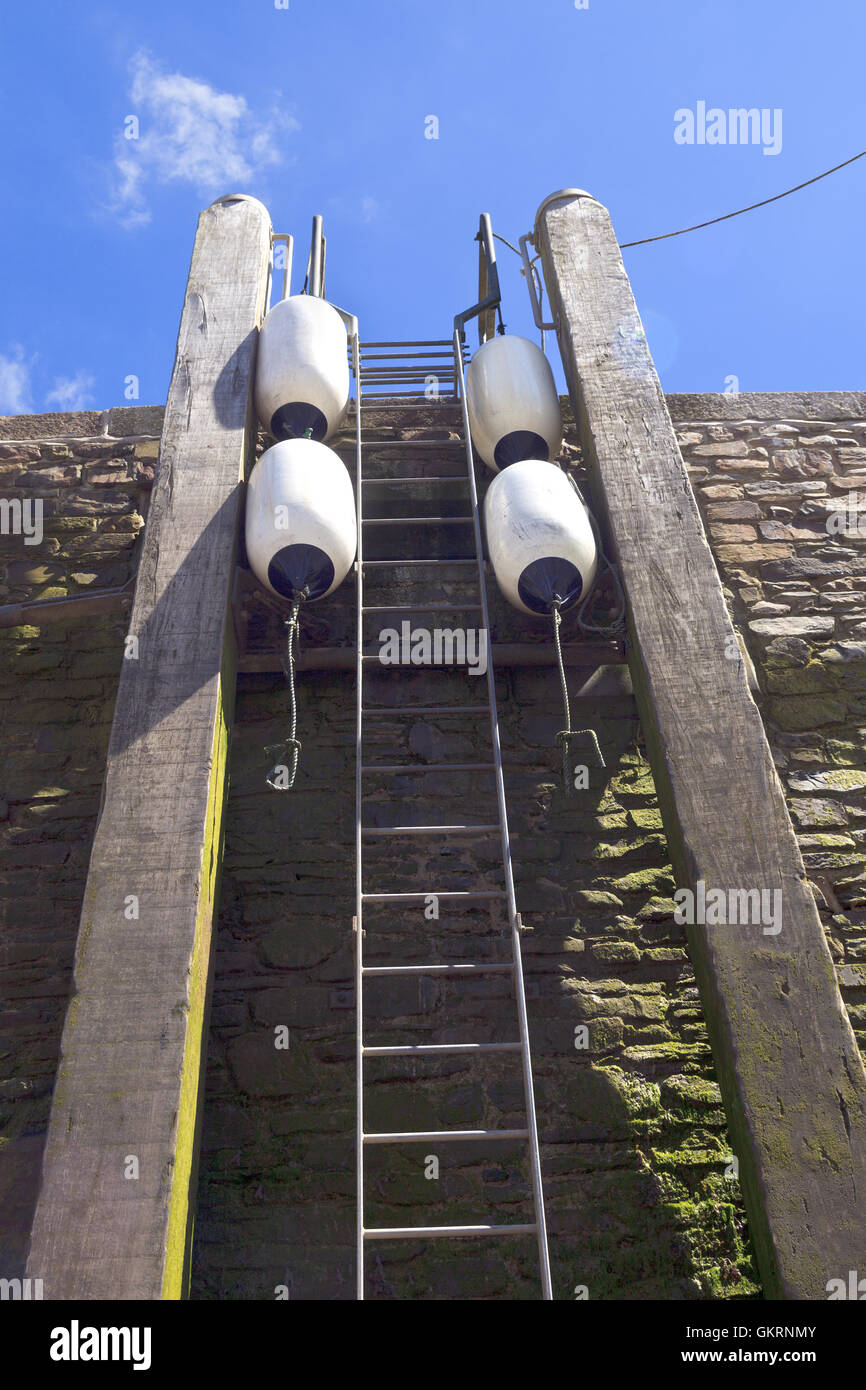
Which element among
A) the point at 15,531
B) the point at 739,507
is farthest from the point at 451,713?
the point at 15,531

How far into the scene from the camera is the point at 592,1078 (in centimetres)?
262

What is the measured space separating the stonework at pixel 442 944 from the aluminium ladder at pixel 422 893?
3.3 inches

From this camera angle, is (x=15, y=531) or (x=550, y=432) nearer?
(x=550, y=432)

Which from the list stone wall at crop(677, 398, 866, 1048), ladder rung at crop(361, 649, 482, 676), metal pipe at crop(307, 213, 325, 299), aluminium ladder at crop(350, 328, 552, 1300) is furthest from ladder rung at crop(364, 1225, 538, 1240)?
metal pipe at crop(307, 213, 325, 299)

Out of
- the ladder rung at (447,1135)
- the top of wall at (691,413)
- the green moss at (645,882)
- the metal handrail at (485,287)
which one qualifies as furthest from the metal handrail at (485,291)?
the ladder rung at (447,1135)

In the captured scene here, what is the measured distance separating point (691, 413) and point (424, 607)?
5.48 ft

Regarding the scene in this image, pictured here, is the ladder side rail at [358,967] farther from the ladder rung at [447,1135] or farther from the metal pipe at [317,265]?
the metal pipe at [317,265]

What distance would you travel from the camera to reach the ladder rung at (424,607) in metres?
3.05

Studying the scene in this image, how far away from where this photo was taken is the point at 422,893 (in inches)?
98.7

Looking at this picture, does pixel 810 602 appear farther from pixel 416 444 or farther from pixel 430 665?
pixel 416 444

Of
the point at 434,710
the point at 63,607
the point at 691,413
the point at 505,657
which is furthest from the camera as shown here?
the point at 691,413

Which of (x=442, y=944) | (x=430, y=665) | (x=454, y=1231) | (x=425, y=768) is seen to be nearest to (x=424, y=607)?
(x=430, y=665)
